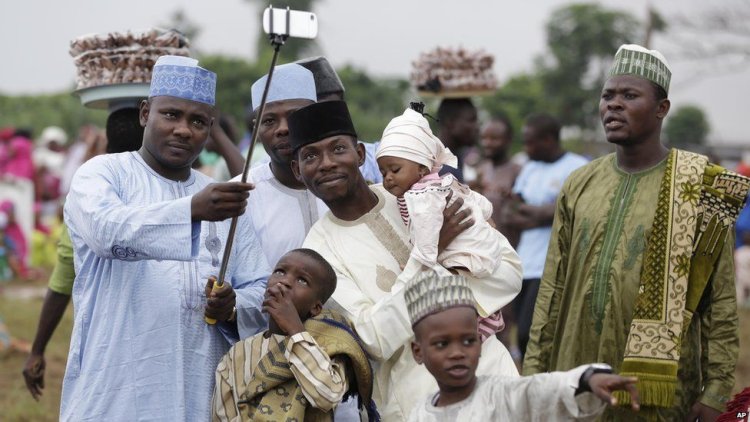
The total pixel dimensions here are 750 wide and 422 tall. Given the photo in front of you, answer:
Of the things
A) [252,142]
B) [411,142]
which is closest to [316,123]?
[411,142]

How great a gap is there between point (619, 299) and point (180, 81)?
213cm

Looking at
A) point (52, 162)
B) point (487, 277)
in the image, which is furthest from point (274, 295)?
point (52, 162)

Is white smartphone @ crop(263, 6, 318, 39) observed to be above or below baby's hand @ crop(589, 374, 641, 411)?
above

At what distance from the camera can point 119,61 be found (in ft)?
18.9

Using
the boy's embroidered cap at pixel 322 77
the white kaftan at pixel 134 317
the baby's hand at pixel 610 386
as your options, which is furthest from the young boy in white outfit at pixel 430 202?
the boy's embroidered cap at pixel 322 77

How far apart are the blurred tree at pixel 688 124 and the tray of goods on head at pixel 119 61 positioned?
41.6 metres

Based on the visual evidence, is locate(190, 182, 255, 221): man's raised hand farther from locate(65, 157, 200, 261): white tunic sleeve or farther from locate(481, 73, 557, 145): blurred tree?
locate(481, 73, 557, 145): blurred tree

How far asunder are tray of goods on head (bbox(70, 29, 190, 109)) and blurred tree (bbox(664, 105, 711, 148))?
41.6 metres

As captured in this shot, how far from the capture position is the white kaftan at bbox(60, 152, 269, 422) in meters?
4.43

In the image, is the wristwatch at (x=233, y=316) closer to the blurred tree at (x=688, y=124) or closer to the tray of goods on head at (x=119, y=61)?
the tray of goods on head at (x=119, y=61)

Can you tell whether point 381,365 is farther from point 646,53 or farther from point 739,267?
point 739,267

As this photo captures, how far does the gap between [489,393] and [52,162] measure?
60.0ft

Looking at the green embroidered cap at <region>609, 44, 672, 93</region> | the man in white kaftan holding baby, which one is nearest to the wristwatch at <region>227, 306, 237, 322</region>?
the man in white kaftan holding baby

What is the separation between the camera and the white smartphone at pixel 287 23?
4.05 metres
